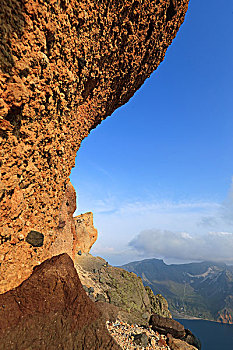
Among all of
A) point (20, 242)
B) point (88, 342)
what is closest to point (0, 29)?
point (20, 242)

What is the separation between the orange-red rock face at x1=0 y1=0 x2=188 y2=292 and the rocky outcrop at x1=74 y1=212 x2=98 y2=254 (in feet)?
100

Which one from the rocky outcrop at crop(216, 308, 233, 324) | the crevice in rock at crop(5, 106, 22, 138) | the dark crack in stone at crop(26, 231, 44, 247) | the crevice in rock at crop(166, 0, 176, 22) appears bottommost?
the rocky outcrop at crop(216, 308, 233, 324)

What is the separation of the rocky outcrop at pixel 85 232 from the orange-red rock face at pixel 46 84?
30519 millimetres

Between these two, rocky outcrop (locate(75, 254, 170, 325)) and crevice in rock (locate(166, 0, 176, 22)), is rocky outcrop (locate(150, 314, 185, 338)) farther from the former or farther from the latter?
crevice in rock (locate(166, 0, 176, 22))

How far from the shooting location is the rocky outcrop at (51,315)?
4.14m

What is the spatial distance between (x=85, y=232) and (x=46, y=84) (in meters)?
34.7

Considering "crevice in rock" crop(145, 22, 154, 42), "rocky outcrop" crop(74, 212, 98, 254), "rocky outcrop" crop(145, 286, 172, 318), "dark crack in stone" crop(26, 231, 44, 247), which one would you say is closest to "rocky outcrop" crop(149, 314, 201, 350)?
"dark crack in stone" crop(26, 231, 44, 247)

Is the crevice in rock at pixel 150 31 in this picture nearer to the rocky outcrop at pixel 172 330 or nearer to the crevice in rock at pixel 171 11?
the crevice in rock at pixel 171 11

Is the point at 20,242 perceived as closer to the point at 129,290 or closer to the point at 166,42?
the point at 166,42

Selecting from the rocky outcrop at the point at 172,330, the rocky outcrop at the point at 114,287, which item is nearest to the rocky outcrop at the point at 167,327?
the rocky outcrop at the point at 172,330

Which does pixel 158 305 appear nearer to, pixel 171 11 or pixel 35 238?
pixel 35 238

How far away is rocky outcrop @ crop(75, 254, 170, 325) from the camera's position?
23.5 metres

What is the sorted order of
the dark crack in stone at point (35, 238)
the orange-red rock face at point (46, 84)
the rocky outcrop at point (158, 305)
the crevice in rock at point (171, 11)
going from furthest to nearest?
the rocky outcrop at point (158, 305)
the crevice in rock at point (171, 11)
the dark crack in stone at point (35, 238)
the orange-red rock face at point (46, 84)

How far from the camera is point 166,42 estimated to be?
906 centimetres
